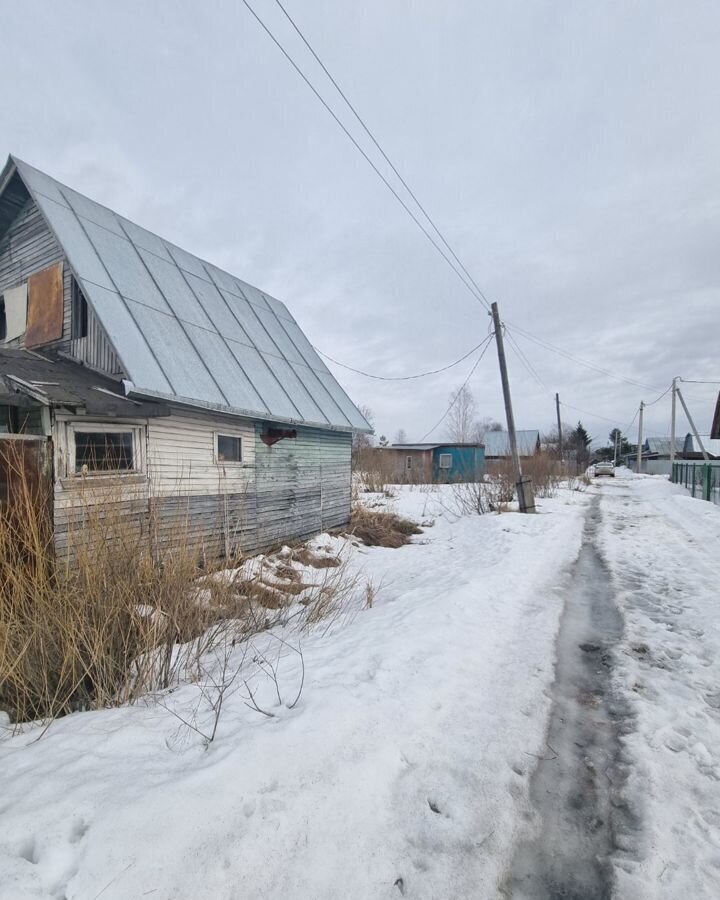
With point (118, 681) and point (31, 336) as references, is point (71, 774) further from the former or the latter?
point (31, 336)

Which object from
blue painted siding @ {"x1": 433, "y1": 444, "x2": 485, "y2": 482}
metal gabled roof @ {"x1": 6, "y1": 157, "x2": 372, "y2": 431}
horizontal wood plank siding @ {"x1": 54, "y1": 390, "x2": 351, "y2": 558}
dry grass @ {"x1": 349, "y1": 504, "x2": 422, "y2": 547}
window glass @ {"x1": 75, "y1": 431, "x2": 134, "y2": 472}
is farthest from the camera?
blue painted siding @ {"x1": 433, "y1": 444, "x2": 485, "y2": 482}

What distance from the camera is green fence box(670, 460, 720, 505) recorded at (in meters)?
16.0

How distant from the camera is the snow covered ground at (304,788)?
181cm

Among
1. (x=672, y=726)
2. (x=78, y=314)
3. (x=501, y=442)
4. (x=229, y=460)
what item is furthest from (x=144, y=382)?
(x=501, y=442)

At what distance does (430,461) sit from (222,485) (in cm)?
2635

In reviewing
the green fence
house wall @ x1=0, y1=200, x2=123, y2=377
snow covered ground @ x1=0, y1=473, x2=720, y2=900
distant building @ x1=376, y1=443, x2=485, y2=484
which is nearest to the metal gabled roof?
house wall @ x1=0, y1=200, x2=123, y2=377

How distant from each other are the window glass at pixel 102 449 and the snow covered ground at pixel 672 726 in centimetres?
635

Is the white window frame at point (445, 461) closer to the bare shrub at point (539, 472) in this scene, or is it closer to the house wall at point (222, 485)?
the bare shrub at point (539, 472)

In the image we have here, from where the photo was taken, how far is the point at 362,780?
92.9 inches

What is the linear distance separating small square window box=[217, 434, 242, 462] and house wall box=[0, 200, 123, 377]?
2254 millimetres

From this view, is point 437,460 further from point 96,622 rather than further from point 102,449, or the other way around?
point 96,622

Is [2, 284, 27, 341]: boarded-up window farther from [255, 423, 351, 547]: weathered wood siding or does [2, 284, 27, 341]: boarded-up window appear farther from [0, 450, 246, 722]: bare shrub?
[0, 450, 246, 722]: bare shrub

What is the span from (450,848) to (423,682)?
1336 mm

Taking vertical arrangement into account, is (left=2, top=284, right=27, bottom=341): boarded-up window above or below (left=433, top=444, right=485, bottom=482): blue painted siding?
above
